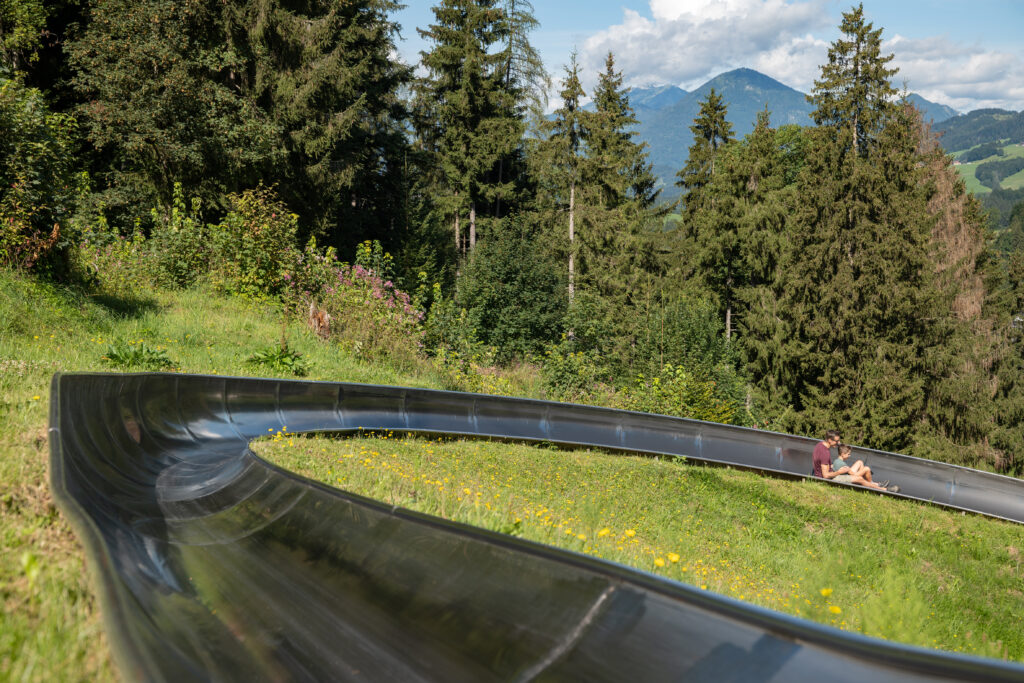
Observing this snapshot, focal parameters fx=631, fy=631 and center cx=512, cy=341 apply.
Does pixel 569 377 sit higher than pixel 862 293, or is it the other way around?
pixel 862 293

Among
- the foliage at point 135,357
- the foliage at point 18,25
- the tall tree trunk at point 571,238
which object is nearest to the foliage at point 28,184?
the foliage at point 135,357

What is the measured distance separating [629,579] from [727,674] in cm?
48

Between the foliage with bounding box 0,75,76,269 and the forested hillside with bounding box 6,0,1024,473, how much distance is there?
0.04 metres

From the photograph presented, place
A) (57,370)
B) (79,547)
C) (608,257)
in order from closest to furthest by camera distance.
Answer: (79,547) → (57,370) → (608,257)

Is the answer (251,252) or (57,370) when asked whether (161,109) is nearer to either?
(251,252)

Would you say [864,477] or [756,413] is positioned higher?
[864,477]

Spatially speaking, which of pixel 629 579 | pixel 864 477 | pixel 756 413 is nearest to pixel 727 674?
pixel 629 579

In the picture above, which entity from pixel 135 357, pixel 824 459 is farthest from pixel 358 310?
pixel 824 459

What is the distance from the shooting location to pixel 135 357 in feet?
30.6

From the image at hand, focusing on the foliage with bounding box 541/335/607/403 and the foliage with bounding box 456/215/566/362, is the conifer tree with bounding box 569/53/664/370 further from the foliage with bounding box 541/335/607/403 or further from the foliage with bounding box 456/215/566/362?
the foliage with bounding box 541/335/607/403

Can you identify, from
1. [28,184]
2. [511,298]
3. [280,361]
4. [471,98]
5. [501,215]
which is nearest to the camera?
[28,184]

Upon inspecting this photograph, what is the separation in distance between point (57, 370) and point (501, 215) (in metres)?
36.3

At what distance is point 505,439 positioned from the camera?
1205cm

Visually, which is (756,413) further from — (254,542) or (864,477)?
(254,542)
